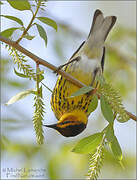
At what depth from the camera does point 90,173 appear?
196 centimetres

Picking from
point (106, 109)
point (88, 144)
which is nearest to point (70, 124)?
point (88, 144)

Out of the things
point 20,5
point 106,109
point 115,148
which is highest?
point 20,5

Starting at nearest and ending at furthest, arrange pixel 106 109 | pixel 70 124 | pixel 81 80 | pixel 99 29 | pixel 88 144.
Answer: pixel 106 109, pixel 88 144, pixel 70 124, pixel 81 80, pixel 99 29

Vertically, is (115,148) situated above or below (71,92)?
below

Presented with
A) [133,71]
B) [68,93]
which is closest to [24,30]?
[68,93]

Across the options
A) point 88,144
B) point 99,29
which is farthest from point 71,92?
point 88,144

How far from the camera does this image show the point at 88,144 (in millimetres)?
2180

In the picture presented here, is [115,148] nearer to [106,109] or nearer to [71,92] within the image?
[106,109]

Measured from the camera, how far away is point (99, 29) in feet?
13.4

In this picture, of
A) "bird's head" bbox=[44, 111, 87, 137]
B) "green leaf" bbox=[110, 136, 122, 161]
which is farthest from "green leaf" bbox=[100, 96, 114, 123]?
"bird's head" bbox=[44, 111, 87, 137]

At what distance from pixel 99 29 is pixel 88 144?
2.21 meters

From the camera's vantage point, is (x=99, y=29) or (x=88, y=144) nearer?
(x=88, y=144)

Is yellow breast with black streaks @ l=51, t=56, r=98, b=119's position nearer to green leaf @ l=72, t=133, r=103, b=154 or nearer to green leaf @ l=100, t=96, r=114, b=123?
green leaf @ l=72, t=133, r=103, b=154

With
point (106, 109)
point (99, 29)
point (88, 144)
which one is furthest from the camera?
point (99, 29)
